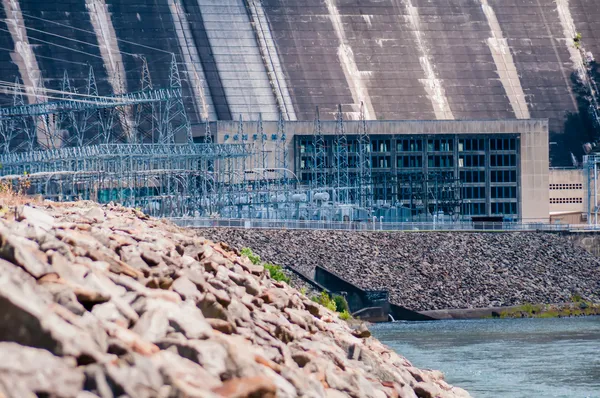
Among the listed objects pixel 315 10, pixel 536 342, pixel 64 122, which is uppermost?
pixel 315 10

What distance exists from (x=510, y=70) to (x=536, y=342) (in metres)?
66.6

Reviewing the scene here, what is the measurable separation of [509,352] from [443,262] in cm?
3419

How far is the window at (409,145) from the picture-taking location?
11662 cm

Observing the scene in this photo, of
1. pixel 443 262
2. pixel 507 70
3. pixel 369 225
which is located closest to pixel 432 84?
pixel 507 70

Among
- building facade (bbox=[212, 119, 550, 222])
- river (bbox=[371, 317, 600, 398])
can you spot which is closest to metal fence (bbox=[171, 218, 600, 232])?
building facade (bbox=[212, 119, 550, 222])

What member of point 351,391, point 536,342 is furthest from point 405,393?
point 536,342

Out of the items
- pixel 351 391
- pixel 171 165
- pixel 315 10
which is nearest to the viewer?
pixel 351 391

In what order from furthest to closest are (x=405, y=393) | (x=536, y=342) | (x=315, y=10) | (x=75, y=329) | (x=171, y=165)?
(x=315, y=10), (x=171, y=165), (x=536, y=342), (x=405, y=393), (x=75, y=329)

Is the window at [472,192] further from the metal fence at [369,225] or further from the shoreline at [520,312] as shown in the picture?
the shoreline at [520,312]

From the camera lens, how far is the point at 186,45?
117 meters

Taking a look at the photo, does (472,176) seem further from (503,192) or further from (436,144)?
(436,144)

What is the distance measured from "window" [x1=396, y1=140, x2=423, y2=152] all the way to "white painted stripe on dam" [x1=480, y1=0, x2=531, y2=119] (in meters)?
10.3

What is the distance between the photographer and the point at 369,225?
95.1 meters

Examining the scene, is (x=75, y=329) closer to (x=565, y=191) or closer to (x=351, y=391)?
(x=351, y=391)
